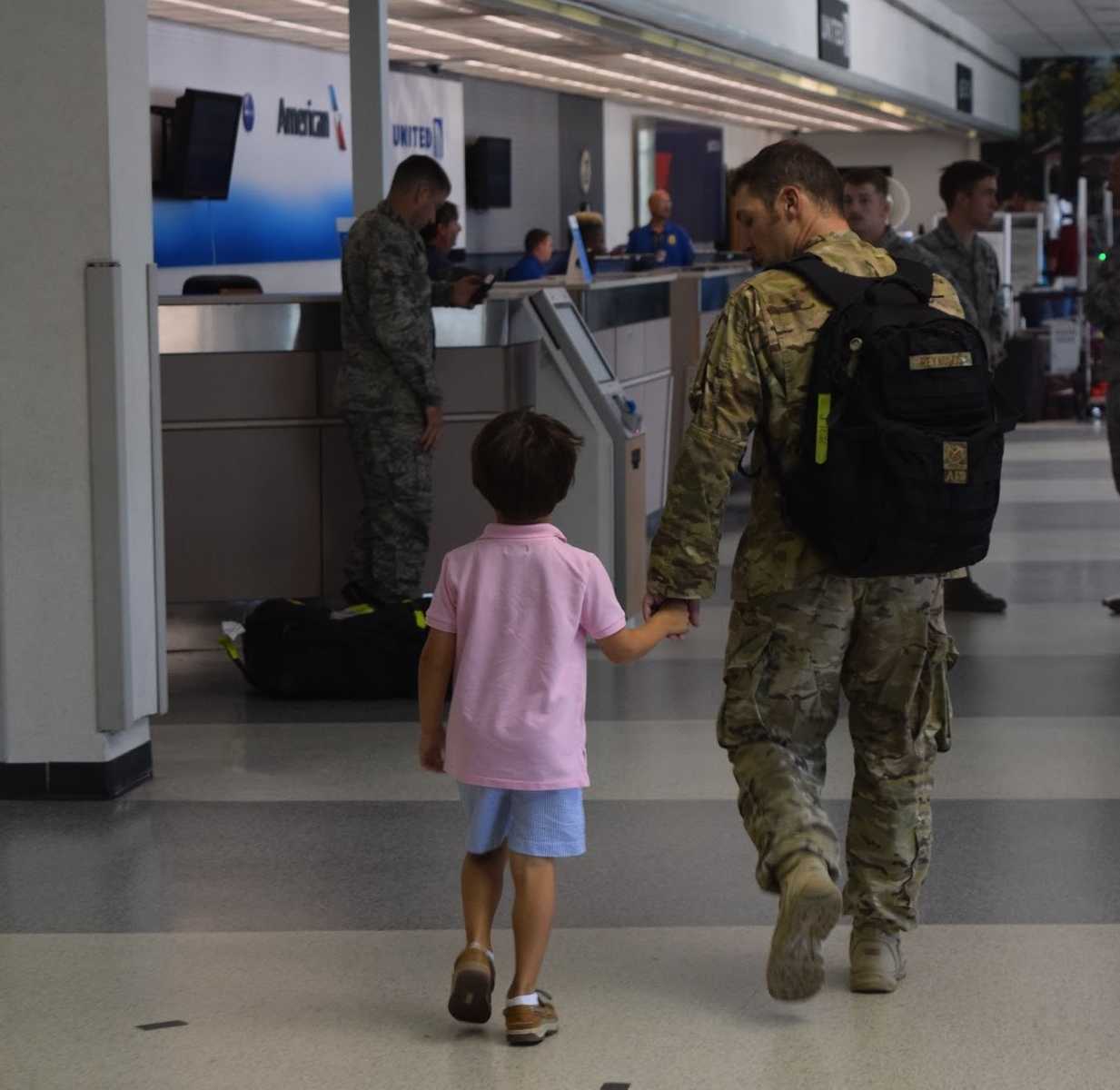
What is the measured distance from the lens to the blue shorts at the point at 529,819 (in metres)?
3.25

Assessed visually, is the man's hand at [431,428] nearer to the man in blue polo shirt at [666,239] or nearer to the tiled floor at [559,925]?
the tiled floor at [559,925]

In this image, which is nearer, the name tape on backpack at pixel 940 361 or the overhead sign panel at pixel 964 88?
the name tape on backpack at pixel 940 361

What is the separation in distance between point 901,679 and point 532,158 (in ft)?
64.0

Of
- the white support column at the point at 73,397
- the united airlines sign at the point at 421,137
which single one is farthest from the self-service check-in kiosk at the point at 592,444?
the united airlines sign at the point at 421,137

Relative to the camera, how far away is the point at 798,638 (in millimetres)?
3393

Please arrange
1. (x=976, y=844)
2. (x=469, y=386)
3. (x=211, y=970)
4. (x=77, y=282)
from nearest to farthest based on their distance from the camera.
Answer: (x=211, y=970) → (x=976, y=844) → (x=77, y=282) → (x=469, y=386)

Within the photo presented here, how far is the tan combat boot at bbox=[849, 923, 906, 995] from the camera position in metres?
3.53

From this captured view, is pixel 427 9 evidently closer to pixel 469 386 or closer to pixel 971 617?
pixel 469 386

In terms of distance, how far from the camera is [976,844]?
15.0 ft

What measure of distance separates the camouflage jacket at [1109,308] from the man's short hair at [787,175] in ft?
13.8

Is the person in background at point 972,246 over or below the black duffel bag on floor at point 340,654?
over

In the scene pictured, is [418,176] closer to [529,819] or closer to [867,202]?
[867,202]

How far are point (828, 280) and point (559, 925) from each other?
143 cm

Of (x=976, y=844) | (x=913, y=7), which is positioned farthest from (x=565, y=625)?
(x=913, y=7)
